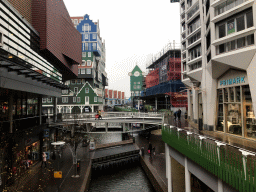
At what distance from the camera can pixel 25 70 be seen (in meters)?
12.6

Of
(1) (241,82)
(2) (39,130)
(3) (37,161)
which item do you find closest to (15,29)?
(2) (39,130)

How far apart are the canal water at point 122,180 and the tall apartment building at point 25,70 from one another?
8.15m

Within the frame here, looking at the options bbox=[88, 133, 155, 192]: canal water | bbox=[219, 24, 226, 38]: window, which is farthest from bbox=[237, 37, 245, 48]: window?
bbox=[88, 133, 155, 192]: canal water

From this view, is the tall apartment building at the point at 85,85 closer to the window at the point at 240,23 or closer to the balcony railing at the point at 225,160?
the window at the point at 240,23

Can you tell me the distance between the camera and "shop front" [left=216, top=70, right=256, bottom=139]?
13367 mm

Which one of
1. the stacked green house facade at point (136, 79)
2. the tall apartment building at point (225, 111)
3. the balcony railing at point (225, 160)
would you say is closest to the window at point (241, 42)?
the tall apartment building at point (225, 111)

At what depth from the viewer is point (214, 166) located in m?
7.87

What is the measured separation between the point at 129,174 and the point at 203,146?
16.2m

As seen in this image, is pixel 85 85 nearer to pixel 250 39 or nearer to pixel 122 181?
pixel 122 181

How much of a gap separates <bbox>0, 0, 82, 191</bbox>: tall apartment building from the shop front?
1596 centimetres

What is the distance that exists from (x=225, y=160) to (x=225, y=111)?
10.4 m

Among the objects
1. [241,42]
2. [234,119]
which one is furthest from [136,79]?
[241,42]

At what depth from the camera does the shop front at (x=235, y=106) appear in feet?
43.9

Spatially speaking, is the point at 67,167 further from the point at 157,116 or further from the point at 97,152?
A: the point at 157,116
